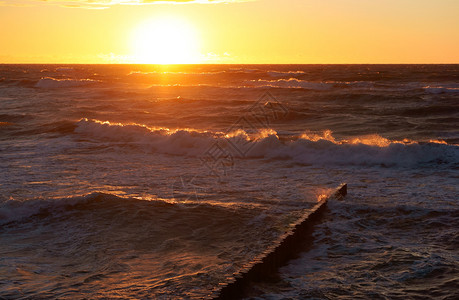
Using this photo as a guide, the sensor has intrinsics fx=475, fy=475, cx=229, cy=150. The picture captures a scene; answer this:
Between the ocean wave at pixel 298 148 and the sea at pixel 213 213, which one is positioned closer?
the sea at pixel 213 213

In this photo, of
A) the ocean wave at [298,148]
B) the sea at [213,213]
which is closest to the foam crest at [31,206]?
the sea at [213,213]

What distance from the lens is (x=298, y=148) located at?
13.7 meters

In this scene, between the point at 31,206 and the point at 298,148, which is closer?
the point at 31,206

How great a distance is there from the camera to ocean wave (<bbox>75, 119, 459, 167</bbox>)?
12617 mm

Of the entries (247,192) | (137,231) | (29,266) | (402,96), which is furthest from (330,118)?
(29,266)

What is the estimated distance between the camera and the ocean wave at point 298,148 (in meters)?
12.6

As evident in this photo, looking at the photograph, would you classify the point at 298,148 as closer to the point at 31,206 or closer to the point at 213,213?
the point at 213,213

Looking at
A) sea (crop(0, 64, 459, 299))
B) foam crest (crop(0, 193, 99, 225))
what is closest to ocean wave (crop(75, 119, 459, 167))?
sea (crop(0, 64, 459, 299))

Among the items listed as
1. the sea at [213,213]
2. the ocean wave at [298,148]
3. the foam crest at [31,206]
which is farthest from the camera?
the ocean wave at [298,148]

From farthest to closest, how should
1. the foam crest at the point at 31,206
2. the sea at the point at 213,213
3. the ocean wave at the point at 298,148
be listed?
the ocean wave at the point at 298,148 → the foam crest at the point at 31,206 → the sea at the point at 213,213

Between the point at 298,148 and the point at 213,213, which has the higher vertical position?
the point at 298,148

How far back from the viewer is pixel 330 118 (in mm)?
23953

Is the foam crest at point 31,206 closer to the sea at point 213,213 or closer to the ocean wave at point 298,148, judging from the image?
the sea at point 213,213

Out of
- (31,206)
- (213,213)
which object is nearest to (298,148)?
(213,213)
